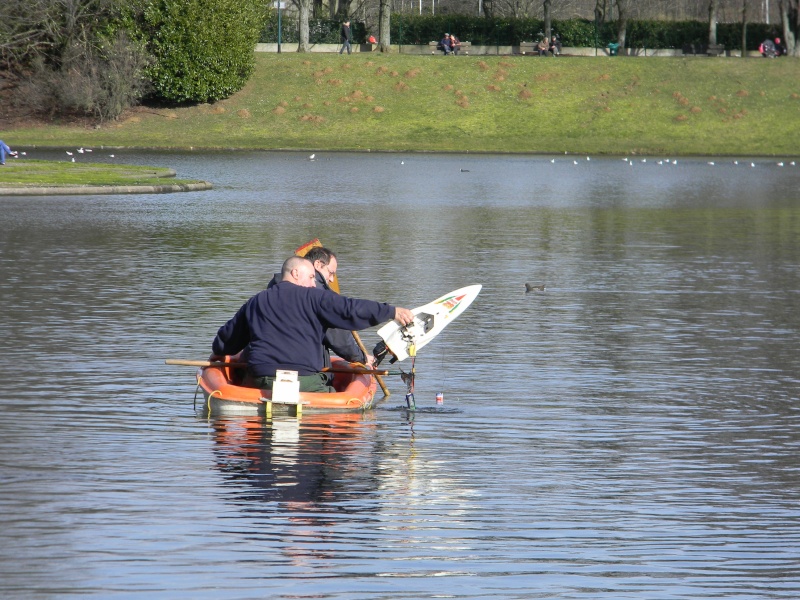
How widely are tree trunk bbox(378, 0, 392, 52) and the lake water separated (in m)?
55.8

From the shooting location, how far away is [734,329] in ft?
50.6

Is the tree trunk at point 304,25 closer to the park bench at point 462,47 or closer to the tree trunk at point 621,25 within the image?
the park bench at point 462,47

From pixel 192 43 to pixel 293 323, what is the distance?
60.3 m

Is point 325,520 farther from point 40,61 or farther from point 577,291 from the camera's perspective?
point 40,61

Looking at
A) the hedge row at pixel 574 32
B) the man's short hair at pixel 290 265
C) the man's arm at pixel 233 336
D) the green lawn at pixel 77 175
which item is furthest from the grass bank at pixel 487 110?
the man's short hair at pixel 290 265

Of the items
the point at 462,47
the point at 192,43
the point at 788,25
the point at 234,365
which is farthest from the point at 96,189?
the point at 788,25

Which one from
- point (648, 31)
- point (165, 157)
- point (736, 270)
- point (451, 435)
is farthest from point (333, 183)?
point (648, 31)

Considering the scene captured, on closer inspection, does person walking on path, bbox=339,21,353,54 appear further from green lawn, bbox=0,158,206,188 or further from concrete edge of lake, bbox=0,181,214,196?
concrete edge of lake, bbox=0,181,214,196

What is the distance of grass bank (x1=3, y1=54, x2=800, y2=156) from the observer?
2537 inches

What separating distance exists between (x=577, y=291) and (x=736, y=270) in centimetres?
378

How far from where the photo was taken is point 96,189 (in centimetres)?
3516

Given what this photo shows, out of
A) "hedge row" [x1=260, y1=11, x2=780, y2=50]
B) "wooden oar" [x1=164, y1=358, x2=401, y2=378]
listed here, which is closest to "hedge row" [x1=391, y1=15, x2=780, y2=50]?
"hedge row" [x1=260, y1=11, x2=780, y2=50]

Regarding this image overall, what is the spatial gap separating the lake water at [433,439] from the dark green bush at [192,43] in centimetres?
4596

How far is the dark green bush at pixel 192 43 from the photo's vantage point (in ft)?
224
